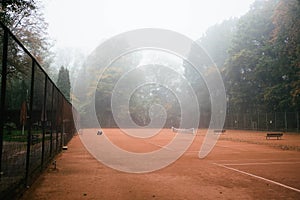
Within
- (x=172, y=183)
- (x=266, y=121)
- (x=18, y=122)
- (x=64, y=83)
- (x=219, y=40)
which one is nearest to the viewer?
(x=18, y=122)

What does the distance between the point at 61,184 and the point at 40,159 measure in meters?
1.24

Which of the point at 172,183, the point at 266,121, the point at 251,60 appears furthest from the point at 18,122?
the point at 251,60

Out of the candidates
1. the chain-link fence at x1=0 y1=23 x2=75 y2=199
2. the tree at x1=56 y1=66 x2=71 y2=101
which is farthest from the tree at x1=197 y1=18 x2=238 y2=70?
the chain-link fence at x1=0 y1=23 x2=75 y2=199

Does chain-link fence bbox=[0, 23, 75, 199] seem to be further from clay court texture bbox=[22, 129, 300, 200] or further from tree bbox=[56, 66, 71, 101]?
tree bbox=[56, 66, 71, 101]

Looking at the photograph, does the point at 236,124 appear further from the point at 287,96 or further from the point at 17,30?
the point at 17,30

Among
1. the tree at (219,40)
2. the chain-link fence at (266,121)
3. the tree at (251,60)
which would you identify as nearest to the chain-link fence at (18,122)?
the chain-link fence at (266,121)

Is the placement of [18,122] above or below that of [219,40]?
below

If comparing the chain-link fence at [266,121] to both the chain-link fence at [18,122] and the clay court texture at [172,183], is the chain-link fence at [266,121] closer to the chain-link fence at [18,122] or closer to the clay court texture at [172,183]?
the clay court texture at [172,183]

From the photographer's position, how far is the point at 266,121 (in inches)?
1419

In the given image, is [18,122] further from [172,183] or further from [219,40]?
[219,40]

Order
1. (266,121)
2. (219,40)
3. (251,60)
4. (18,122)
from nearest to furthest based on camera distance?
(18,122)
(266,121)
(251,60)
(219,40)

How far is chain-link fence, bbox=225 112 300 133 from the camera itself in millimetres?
32281

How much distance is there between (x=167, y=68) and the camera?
67938 millimetres

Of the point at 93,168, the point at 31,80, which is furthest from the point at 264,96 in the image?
the point at 31,80
